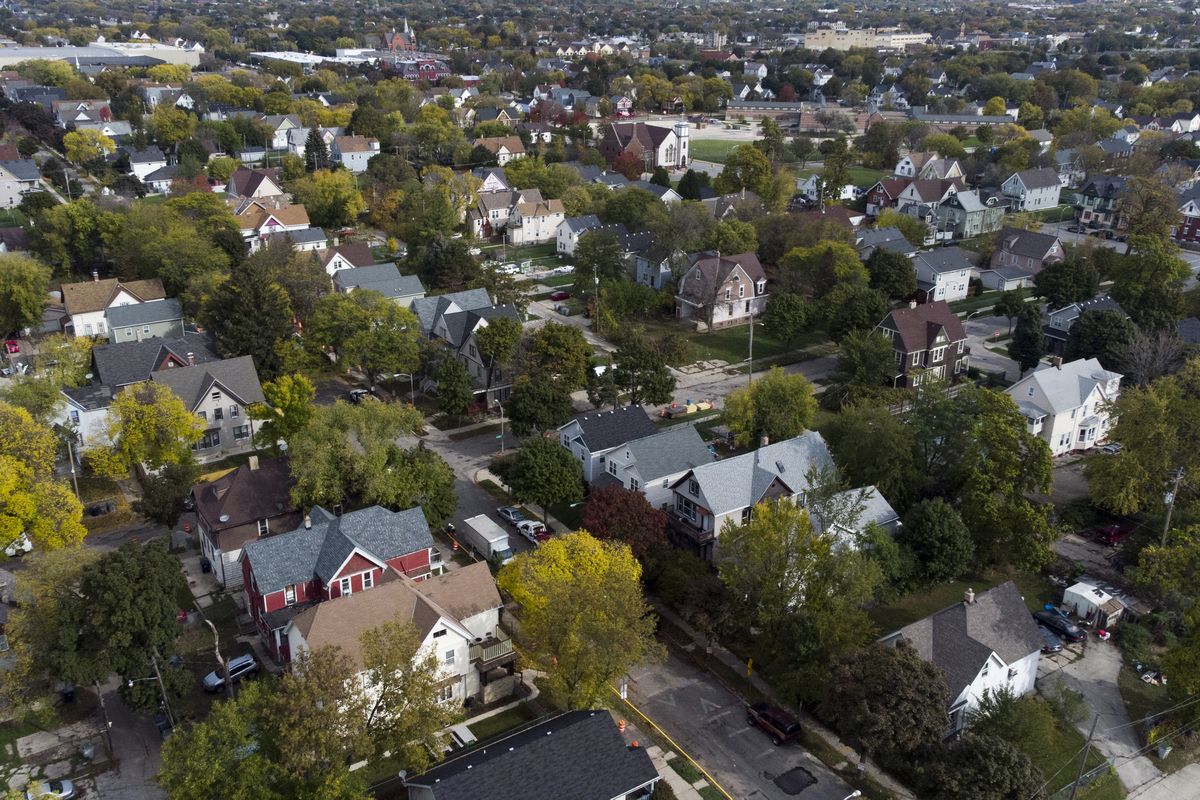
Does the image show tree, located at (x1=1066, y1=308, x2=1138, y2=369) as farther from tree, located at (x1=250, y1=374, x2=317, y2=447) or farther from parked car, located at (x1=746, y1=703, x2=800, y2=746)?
tree, located at (x1=250, y1=374, x2=317, y2=447)

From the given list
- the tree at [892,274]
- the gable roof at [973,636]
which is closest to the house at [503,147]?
the tree at [892,274]

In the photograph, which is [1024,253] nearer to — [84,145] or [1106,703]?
[1106,703]

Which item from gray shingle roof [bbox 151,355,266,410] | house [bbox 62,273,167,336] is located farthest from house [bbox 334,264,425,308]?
gray shingle roof [bbox 151,355,266,410]

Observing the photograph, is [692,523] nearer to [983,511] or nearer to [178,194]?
[983,511]

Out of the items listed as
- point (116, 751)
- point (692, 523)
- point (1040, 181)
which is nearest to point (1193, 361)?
point (692, 523)

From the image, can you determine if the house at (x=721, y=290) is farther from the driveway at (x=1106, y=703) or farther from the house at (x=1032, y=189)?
the house at (x=1032, y=189)
